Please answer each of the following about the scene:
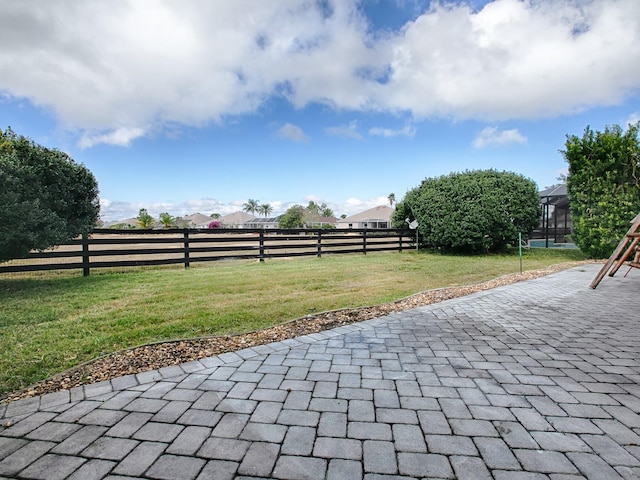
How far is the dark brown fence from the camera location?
23.3 feet

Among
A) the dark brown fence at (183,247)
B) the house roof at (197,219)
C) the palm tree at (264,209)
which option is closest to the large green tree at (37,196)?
the dark brown fence at (183,247)

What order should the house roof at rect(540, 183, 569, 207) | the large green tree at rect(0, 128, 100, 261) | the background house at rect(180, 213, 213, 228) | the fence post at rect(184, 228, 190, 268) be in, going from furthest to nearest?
the background house at rect(180, 213, 213, 228)
the house roof at rect(540, 183, 569, 207)
the fence post at rect(184, 228, 190, 268)
the large green tree at rect(0, 128, 100, 261)

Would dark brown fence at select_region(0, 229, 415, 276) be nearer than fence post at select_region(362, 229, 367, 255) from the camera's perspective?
Yes

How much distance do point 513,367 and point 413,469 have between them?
64.5 inches

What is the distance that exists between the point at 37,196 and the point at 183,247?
390 cm

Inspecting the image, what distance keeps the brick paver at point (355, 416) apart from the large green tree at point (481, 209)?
9209 mm

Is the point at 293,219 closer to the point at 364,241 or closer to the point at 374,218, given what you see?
the point at 374,218

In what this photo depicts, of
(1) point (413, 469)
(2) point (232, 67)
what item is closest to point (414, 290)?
(1) point (413, 469)

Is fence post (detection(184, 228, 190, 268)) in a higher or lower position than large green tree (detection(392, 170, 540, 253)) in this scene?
lower

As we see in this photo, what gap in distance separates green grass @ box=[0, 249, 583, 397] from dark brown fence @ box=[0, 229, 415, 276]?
1.25ft

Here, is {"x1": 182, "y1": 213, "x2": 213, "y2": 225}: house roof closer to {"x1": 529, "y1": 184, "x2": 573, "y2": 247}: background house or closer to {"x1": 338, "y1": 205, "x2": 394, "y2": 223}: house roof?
{"x1": 338, "y1": 205, "x2": 394, "y2": 223}: house roof

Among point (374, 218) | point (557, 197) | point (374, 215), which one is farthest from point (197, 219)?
point (557, 197)

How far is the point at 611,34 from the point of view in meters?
8.09

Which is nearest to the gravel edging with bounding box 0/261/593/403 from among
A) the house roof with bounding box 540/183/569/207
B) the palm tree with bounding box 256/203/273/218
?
the house roof with bounding box 540/183/569/207
